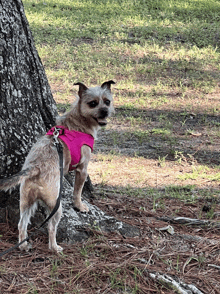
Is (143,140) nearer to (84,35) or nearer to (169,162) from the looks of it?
(169,162)

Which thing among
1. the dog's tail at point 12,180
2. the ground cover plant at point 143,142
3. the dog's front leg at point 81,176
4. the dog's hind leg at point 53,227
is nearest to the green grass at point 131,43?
the ground cover plant at point 143,142

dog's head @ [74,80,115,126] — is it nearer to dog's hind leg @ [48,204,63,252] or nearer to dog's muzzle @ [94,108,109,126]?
dog's muzzle @ [94,108,109,126]

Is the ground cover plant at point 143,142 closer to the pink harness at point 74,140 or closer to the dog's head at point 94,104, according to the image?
the pink harness at point 74,140

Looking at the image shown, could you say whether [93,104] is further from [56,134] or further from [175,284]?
[175,284]

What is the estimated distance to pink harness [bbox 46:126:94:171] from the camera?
4.19 m

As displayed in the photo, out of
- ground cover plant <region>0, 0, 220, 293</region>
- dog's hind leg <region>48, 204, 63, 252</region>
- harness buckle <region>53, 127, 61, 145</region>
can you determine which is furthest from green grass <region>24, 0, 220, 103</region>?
dog's hind leg <region>48, 204, 63, 252</region>

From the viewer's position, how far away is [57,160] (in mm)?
3957

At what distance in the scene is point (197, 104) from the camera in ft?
36.8

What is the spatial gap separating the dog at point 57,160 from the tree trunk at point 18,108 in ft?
0.79

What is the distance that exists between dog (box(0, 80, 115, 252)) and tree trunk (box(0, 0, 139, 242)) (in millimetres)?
240

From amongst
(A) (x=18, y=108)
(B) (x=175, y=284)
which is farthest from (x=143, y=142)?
(B) (x=175, y=284)

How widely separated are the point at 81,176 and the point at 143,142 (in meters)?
4.22

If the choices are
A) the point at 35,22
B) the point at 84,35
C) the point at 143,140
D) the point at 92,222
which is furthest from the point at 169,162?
the point at 35,22

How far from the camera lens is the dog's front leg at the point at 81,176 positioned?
433cm
